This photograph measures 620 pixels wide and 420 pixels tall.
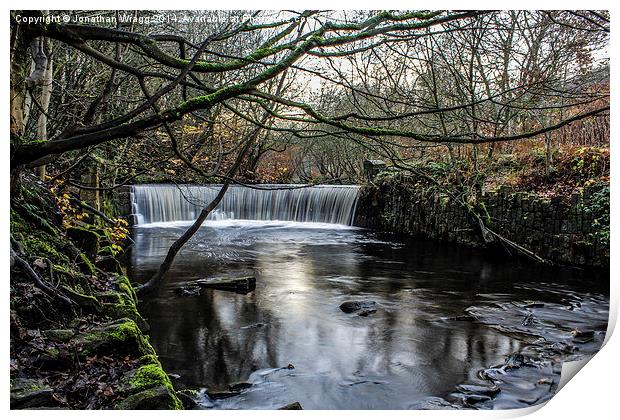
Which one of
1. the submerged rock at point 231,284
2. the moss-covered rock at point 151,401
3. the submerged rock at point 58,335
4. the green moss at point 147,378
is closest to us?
the moss-covered rock at point 151,401

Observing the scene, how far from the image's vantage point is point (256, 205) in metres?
14.1

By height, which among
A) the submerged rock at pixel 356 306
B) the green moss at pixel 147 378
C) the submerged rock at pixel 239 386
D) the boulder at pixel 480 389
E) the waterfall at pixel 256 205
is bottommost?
the submerged rock at pixel 239 386

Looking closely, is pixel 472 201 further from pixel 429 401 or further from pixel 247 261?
pixel 429 401

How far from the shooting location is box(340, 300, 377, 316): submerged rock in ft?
17.1

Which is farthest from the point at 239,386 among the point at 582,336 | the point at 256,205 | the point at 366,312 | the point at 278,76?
the point at 256,205

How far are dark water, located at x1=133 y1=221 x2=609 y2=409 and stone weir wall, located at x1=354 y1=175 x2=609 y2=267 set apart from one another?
1.25ft

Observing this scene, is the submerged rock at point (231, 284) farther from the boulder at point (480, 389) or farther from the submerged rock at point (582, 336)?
the submerged rock at point (582, 336)

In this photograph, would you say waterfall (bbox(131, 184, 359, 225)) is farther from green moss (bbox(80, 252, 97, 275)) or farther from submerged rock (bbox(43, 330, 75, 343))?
submerged rock (bbox(43, 330, 75, 343))

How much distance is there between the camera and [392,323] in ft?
15.8

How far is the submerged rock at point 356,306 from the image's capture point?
205 inches

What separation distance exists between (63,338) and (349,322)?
2946mm

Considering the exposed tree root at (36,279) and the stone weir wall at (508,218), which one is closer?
the exposed tree root at (36,279)

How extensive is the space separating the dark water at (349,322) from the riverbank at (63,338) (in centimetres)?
80

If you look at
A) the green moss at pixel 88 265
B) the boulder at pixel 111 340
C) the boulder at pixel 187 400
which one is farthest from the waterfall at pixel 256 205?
the boulder at pixel 111 340
